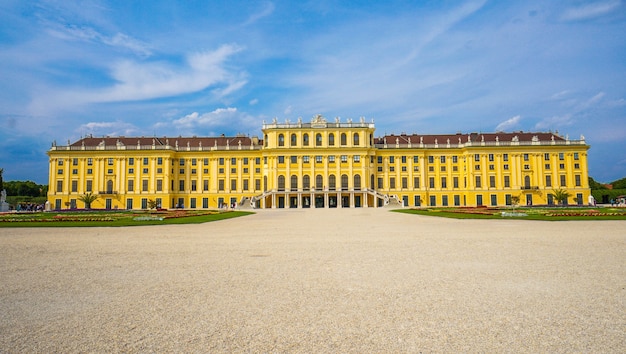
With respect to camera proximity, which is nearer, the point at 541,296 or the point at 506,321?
the point at 506,321

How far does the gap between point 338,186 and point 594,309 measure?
62081mm

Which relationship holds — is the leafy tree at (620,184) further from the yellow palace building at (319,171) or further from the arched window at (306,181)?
the arched window at (306,181)


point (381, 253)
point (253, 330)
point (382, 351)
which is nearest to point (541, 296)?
point (382, 351)

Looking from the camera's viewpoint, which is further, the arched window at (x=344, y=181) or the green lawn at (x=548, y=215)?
the arched window at (x=344, y=181)

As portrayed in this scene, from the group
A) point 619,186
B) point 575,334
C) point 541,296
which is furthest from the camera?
point 619,186

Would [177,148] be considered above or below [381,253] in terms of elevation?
above

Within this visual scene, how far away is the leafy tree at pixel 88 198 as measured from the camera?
57.2m

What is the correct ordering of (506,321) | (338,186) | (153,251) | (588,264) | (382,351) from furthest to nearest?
1. (338,186)
2. (153,251)
3. (588,264)
4. (506,321)
5. (382,351)

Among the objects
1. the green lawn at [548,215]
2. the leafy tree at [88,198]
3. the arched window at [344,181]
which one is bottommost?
the green lawn at [548,215]

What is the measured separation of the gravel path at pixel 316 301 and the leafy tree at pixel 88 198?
171ft

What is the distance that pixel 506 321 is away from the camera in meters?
4.91

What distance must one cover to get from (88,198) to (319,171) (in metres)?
35.0

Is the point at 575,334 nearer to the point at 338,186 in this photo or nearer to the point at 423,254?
the point at 423,254

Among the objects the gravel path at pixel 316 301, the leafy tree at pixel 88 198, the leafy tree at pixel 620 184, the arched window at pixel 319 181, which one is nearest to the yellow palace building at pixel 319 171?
the arched window at pixel 319 181
